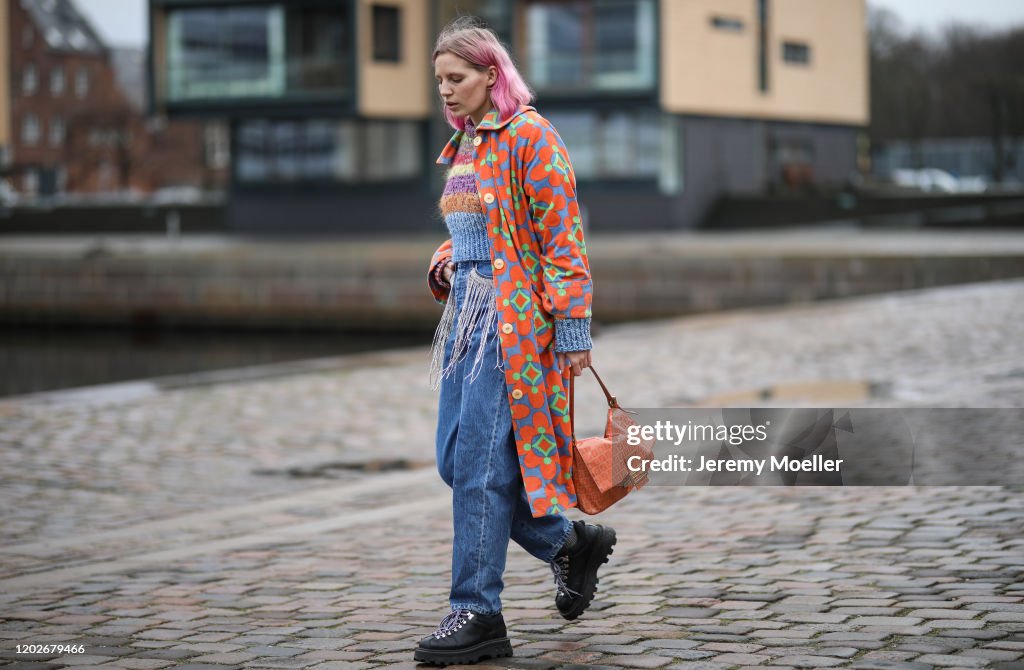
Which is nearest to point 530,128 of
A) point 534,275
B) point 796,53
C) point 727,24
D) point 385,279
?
point 534,275

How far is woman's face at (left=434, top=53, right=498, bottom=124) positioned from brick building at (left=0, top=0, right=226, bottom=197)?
4902cm

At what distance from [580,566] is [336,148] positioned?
40.9m

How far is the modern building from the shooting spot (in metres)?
41.7

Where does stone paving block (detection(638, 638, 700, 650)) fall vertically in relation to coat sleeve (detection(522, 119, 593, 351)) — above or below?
below

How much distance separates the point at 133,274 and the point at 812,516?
23.5 m

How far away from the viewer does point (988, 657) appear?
13.9 feet

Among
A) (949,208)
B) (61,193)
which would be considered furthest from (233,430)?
(61,193)

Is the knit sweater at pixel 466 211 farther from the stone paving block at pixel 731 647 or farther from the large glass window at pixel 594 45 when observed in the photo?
the large glass window at pixel 594 45

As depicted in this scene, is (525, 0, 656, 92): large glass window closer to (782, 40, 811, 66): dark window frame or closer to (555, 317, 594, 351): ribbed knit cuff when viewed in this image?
(782, 40, 811, 66): dark window frame

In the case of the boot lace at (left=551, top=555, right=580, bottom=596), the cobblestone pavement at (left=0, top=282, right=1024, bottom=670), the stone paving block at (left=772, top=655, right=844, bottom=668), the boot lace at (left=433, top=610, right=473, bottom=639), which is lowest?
the cobblestone pavement at (left=0, top=282, right=1024, bottom=670)

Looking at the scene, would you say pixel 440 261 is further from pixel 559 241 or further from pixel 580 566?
pixel 580 566

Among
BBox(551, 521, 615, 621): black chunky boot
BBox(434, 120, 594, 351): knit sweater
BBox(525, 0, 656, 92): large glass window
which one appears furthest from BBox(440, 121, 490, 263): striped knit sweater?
BBox(525, 0, 656, 92): large glass window

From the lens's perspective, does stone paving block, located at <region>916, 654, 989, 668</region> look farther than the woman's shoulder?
No

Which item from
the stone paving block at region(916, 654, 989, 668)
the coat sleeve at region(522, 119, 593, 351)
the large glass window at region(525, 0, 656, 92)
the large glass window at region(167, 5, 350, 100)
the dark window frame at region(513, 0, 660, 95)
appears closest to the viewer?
the stone paving block at region(916, 654, 989, 668)
